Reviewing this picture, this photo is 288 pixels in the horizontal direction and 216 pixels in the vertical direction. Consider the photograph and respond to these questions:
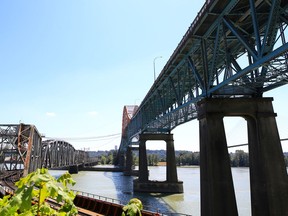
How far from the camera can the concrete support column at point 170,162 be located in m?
57.5

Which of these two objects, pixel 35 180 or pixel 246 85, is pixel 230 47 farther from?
pixel 35 180

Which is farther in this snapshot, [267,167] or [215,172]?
[215,172]

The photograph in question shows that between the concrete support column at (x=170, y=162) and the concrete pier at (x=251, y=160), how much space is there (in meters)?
36.0

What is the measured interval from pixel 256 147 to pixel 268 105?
3581mm

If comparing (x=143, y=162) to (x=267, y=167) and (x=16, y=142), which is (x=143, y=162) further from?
(x=267, y=167)

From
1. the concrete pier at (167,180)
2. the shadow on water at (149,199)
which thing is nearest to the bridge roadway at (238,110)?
the shadow on water at (149,199)

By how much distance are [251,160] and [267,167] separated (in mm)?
2492

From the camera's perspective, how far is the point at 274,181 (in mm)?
19891

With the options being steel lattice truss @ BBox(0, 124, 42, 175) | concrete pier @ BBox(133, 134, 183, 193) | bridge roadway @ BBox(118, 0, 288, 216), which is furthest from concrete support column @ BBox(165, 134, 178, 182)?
bridge roadway @ BBox(118, 0, 288, 216)

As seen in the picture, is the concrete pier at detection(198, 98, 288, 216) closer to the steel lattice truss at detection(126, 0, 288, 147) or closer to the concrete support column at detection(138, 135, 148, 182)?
the steel lattice truss at detection(126, 0, 288, 147)

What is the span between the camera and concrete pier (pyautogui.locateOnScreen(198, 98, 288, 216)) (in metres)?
20.0

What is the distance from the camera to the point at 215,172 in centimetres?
2081

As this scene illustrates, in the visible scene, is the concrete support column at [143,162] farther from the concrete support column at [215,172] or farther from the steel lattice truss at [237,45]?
the concrete support column at [215,172]

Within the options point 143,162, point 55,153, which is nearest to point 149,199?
point 143,162
